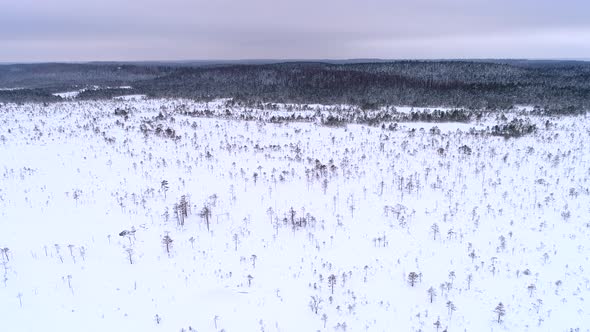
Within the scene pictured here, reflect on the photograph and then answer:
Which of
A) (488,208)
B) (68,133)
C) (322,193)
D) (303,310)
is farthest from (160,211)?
(68,133)

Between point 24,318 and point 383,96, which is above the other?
point 383,96

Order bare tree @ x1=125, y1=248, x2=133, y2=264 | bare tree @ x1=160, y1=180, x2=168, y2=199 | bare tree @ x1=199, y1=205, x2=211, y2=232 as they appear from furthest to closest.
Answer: bare tree @ x1=160, y1=180, x2=168, y2=199
bare tree @ x1=199, y1=205, x2=211, y2=232
bare tree @ x1=125, y1=248, x2=133, y2=264

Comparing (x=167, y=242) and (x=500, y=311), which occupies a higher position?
(x=167, y=242)

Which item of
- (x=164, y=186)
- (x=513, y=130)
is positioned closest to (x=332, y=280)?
(x=164, y=186)

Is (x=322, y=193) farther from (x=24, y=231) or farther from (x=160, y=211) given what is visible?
(x=24, y=231)

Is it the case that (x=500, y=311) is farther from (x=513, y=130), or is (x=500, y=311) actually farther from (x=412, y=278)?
(x=513, y=130)

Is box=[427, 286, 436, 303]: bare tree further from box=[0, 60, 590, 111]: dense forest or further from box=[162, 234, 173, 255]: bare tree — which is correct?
box=[0, 60, 590, 111]: dense forest

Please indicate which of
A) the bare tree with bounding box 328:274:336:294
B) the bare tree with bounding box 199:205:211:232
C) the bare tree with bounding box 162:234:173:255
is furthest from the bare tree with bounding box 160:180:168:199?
the bare tree with bounding box 328:274:336:294

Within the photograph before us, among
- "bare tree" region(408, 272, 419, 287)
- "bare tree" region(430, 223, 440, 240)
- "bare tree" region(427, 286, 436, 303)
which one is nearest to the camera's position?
"bare tree" region(427, 286, 436, 303)
